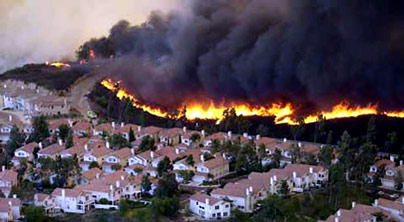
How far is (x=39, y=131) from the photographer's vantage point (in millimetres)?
40219

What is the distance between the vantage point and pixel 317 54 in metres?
45.0

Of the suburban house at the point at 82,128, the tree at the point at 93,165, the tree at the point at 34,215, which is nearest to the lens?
the tree at the point at 34,215

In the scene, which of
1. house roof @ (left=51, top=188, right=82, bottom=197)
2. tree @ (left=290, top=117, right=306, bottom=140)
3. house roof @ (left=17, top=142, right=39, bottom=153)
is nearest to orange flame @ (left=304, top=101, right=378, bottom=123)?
tree @ (left=290, top=117, right=306, bottom=140)

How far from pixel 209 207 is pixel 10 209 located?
6880 mm

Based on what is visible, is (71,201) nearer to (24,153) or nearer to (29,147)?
(24,153)

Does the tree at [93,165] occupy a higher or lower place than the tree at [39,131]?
lower

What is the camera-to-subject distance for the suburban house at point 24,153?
3710 centimetres

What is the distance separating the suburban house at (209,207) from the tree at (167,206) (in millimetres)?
782

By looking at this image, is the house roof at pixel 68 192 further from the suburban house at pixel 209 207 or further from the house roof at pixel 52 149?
the house roof at pixel 52 149

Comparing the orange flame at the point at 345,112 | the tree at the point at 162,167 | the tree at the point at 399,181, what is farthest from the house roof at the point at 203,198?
the orange flame at the point at 345,112

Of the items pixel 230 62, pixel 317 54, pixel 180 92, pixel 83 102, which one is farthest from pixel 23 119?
pixel 317 54

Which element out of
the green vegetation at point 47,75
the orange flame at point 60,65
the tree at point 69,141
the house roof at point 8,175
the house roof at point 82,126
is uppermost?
the orange flame at point 60,65

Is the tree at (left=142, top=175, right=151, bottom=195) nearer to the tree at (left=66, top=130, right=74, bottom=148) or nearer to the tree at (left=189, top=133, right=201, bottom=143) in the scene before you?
the tree at (left=66, top=130, right=74, bottom=148)

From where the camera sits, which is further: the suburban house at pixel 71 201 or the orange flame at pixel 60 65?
the orange flame at pixel 60 65
